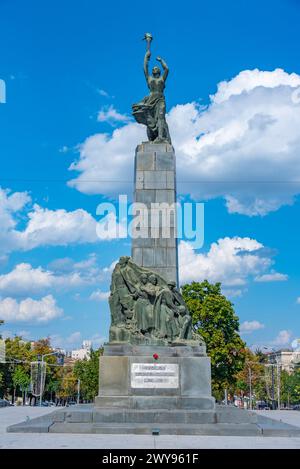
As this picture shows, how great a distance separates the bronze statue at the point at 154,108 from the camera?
20344mm

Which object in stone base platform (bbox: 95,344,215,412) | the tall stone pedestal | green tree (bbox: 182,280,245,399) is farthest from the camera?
green tree (bbox: 182,280,245,399)

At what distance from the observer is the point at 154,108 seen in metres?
20.4

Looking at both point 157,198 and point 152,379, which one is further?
point 157,198

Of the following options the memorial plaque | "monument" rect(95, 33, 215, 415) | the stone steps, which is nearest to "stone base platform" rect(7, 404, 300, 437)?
the stone steps

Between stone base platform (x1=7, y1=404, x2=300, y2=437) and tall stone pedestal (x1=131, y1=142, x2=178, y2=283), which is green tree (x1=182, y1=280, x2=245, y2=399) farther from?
stone base platform (x1=7, y1=404, x2=300, y2=437)

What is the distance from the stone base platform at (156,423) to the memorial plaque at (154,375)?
0.89 meters

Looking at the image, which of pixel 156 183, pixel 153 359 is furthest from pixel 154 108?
pixel 153 359

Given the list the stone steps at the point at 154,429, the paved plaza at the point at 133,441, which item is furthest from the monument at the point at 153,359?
the paved plaza at the point at 133,441

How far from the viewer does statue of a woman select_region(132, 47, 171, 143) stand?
66.7 feet

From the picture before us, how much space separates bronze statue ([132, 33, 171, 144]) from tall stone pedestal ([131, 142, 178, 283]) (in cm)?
63

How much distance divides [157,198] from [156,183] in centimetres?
60

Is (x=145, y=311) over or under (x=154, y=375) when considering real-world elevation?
over

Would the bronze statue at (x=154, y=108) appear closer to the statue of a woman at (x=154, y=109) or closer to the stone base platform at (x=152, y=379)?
the statue of a woman at (x=154, y=109)

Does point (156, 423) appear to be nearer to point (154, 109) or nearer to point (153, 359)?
point (153, 359)
